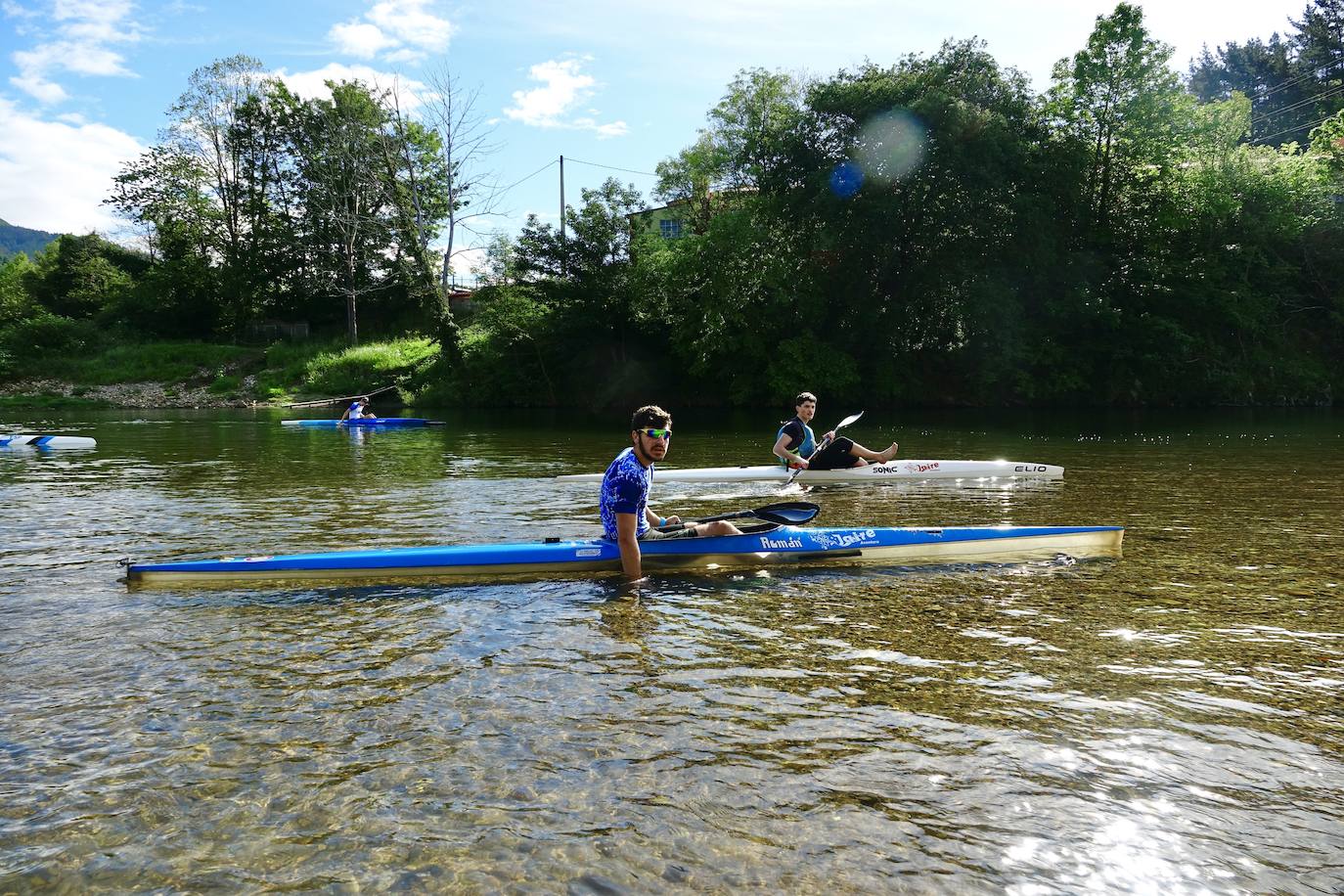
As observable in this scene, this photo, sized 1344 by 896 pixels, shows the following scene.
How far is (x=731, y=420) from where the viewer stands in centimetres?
2989

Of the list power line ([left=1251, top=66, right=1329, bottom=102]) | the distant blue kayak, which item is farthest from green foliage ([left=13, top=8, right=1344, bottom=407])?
power line ([left=1251, top=66, right=1329, bottom=102])

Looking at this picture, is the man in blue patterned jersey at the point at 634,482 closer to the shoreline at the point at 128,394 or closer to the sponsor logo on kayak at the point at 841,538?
the sponsor logo on kayak at the point at 841,538

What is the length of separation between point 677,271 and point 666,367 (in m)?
4.31

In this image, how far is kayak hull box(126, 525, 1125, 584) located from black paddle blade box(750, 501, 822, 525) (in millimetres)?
108

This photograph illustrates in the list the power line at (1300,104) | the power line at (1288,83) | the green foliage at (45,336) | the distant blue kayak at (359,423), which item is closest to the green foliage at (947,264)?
the distant blue kayak at (359,423)

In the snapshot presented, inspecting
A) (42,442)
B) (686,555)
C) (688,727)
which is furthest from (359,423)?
(688,727)

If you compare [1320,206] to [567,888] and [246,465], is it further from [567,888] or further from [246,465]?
[567,888]

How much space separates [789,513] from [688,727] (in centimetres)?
417

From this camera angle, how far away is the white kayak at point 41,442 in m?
19.6

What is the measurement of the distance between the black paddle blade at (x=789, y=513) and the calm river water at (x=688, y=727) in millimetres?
761

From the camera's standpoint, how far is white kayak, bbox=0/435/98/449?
19609 mm

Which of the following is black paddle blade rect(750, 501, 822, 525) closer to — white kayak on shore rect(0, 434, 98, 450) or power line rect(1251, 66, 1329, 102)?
white kayak on shore rect(0, 434, 98, 450)

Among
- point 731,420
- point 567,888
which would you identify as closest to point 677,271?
point 731,420

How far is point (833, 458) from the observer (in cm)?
1392
